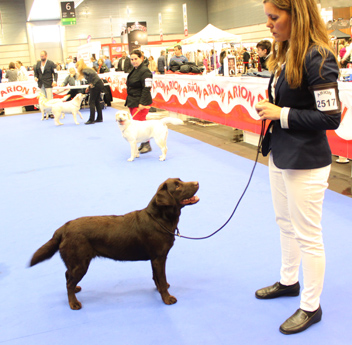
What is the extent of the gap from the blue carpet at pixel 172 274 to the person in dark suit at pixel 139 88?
1.56 meters

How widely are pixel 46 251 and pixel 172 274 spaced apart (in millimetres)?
904

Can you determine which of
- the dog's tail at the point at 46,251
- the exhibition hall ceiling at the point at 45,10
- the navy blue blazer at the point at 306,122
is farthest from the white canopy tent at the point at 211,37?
the navy blue blazer at the point at 306,122

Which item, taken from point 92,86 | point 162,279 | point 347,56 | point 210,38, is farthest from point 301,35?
point 210,38

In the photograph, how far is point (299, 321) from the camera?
6.66 feet

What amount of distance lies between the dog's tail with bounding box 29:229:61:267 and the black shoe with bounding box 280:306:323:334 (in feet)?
4.52

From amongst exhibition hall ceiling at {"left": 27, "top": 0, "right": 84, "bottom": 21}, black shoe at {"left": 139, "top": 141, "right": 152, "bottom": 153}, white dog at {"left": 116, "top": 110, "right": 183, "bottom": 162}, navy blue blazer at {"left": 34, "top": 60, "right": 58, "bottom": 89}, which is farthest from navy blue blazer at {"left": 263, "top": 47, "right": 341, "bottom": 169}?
exhibition hall ceiling at {"left": 27, "top": 0, "right": 84, "bottom": 21}

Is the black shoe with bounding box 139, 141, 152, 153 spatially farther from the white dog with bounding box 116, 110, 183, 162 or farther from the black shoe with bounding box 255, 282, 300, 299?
the black shoe with bounding box 255, 282, 300, 299

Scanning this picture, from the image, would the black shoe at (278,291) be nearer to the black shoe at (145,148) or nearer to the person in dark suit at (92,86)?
the black shoe at (145,148)

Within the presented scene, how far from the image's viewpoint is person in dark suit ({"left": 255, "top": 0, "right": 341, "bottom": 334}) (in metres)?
1.67

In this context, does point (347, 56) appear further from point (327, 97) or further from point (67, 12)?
point (67, 12)

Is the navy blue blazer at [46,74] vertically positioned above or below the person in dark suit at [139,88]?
above

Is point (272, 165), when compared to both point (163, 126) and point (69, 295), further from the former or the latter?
point (163, 126)

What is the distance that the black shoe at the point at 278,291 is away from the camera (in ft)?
7.69

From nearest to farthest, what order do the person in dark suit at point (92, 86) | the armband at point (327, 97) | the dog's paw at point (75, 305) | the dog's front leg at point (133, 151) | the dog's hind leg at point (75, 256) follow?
the armband at point (327, 97)
the dog's hind leg at point (75, 256)
the dog's paw at point (75, 305)
the dog's front leg at point (133, 151)
the person in dark suit at point (92, 86)
